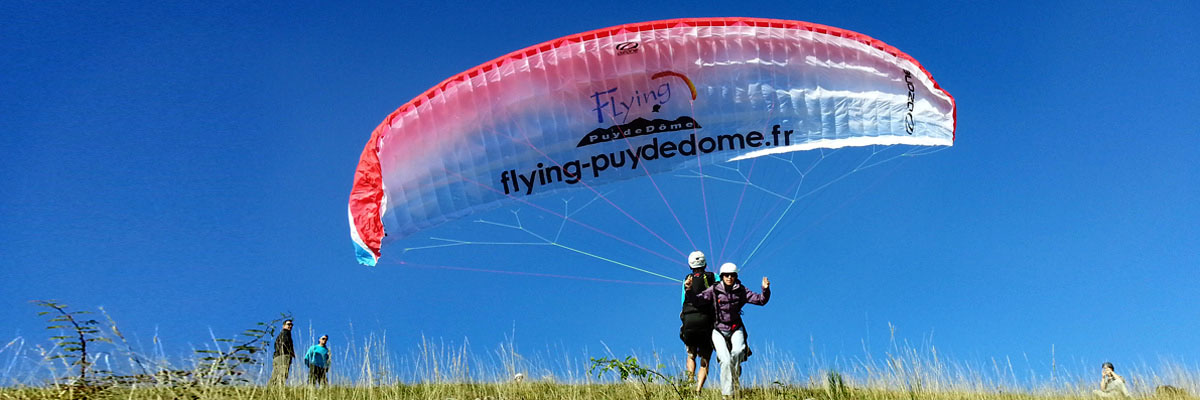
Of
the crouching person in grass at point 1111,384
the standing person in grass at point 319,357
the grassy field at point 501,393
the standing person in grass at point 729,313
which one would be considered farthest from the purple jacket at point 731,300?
the standing person in grass at point 319,357

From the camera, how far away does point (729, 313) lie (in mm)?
7160

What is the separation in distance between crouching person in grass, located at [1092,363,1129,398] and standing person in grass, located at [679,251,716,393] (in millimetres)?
4716

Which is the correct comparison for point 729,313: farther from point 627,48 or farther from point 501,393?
point 627,48

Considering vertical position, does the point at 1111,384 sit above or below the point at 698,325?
below

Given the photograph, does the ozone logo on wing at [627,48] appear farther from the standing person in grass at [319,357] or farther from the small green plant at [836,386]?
the standing person in grass at [319,357]

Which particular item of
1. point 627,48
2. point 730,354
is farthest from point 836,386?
point 627,48

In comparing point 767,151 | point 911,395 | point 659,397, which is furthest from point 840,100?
point 659,397

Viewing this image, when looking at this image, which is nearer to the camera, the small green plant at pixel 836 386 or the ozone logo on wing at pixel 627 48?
the small green plant at pixel 836 386

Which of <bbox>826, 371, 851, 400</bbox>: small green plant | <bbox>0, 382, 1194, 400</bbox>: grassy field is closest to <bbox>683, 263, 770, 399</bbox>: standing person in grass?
<bbox>0, 382, 1194, 400</bbox>: grassy field

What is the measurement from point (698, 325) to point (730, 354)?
594mm

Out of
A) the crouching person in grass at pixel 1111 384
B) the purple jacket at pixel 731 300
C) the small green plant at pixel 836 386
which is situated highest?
the purple jacket at pixel 731 300

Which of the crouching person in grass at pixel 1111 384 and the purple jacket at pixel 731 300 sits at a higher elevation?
the purple jacket at pixel 731 300

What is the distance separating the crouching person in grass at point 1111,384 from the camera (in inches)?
351

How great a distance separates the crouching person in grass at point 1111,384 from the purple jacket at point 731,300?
452 cm
